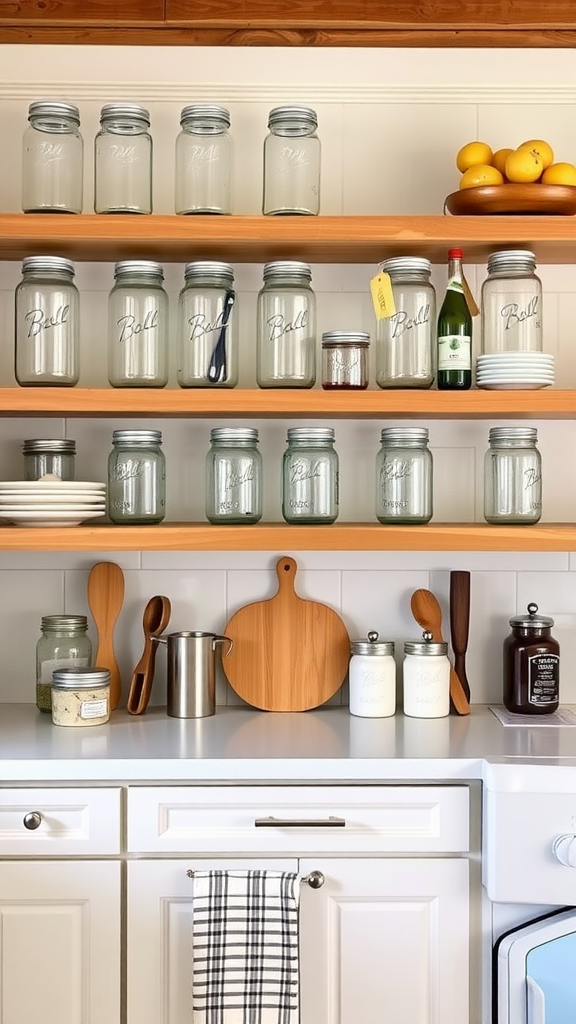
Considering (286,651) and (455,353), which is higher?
(455,353)

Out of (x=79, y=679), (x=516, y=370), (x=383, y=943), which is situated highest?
(x=516, y=370)

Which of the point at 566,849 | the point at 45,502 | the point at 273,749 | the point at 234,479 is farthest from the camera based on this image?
the point at 234,479

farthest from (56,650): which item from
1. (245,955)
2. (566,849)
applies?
(566,849)

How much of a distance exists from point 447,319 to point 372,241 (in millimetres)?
232

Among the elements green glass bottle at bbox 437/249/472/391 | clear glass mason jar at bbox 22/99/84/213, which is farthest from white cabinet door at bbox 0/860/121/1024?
clear glass mason jar at bbox 22/99/84/213

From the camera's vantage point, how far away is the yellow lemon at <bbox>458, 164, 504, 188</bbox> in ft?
7.04

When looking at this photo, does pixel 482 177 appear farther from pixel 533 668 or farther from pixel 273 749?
pixel 273 749

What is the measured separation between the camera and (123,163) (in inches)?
85.3

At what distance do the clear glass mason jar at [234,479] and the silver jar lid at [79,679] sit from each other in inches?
15.6

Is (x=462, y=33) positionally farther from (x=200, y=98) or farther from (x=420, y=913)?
(x=420, y=913)

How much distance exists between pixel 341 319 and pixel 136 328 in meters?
0.49

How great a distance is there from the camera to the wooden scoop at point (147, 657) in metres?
2.25

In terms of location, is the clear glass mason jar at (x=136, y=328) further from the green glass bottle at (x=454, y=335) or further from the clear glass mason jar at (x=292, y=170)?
the green glass bottle at (x=454, y=335)

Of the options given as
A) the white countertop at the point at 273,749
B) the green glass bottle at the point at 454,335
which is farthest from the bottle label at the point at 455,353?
the white countertop at the point at 273,749
